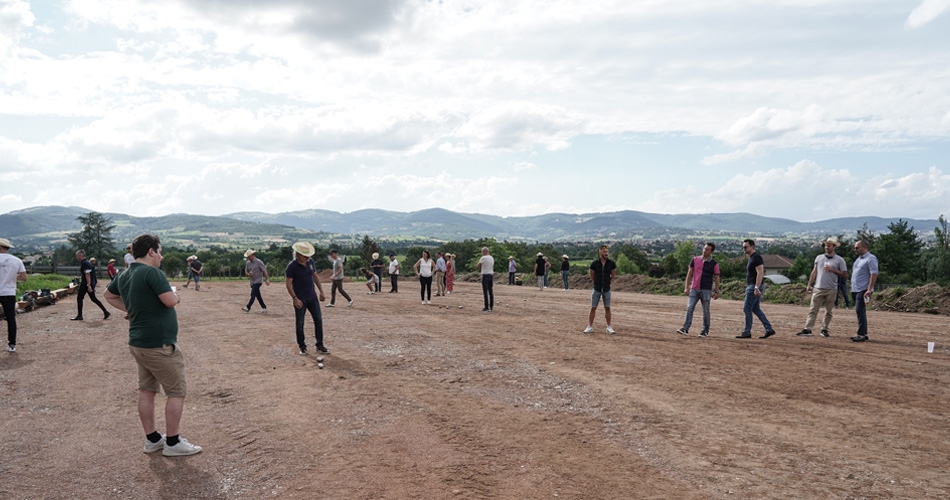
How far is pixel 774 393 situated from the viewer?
8.08 m

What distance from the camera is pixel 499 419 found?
707 centimetres

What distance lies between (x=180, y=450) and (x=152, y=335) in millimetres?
1166

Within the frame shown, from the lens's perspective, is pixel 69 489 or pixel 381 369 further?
pixel 381 369

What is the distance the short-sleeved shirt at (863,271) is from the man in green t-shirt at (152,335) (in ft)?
39.0

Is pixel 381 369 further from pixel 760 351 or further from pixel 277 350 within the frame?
pixel 760 351

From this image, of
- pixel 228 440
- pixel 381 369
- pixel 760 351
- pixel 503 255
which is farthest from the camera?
pixel 503 255

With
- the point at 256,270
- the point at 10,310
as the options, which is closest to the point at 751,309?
the point at 256,270

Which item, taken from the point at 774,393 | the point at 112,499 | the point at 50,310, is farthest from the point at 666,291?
the point at 112,499

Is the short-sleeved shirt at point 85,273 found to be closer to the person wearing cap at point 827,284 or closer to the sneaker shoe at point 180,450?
the sneaker shoe at point 180,450

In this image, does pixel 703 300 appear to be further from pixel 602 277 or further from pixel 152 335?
pixel 152 335

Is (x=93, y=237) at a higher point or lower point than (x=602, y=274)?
lower

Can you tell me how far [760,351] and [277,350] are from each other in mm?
8846

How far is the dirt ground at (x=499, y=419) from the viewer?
529 cm

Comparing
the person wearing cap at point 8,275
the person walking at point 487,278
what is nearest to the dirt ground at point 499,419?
the person wearing cap at point 8,275
